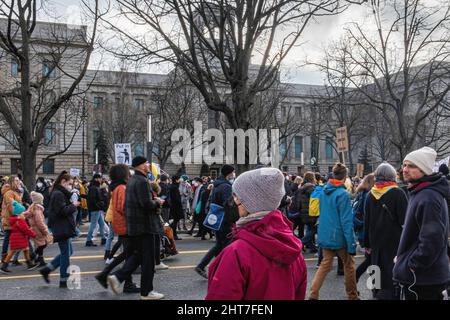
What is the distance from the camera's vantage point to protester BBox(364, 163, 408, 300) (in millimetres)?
5945

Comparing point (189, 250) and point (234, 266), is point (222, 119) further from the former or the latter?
point (234, 266)

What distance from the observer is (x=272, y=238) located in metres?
2.63

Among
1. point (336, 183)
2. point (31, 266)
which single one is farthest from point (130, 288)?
point (336, 183)

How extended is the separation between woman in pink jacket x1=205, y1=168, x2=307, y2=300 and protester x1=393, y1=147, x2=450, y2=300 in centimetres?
167

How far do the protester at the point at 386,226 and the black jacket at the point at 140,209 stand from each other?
2.82 m

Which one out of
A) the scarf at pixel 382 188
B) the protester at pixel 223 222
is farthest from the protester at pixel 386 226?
the protester at pixel 223 222

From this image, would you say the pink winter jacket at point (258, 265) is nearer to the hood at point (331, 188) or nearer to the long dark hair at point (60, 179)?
the hood at point (331, 188)

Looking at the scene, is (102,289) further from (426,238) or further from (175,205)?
(175,205)

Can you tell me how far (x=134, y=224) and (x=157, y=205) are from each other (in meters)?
0.40

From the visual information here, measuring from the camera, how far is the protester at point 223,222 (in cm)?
823

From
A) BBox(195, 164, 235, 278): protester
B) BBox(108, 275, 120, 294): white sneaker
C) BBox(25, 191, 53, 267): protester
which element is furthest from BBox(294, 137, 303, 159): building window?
BBox(108, 275, 120, 294): white sneaker

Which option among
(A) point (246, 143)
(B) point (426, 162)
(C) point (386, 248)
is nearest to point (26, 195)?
(A) point (246, 143)

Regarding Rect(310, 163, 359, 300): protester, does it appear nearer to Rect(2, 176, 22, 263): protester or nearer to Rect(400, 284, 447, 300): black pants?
Rect(400, 284, 447, 300): black pants

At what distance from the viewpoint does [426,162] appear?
173 inches
